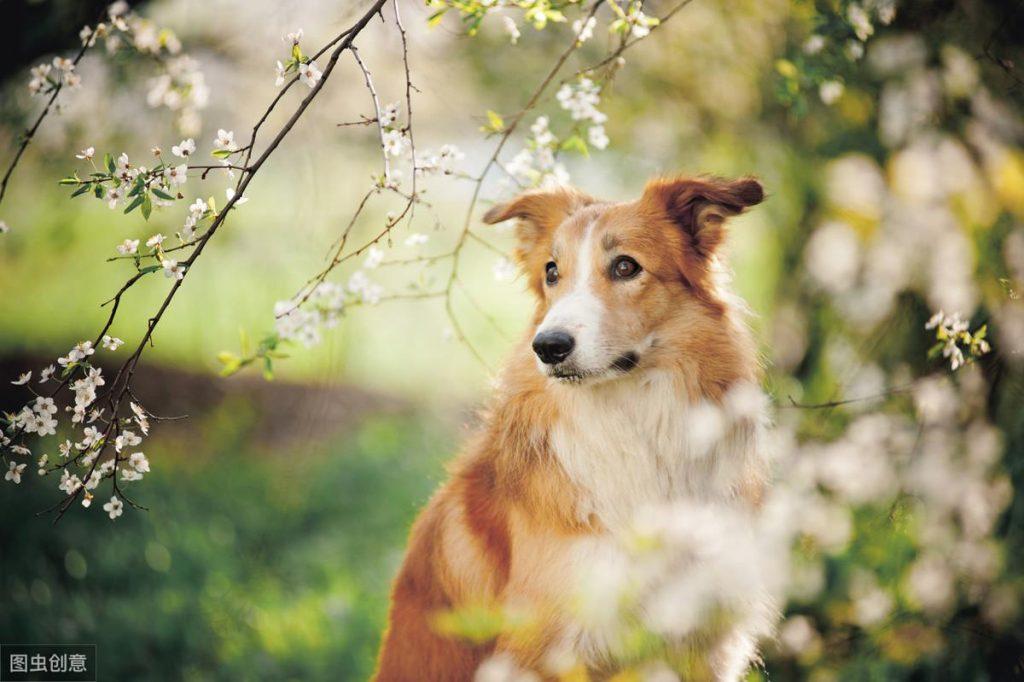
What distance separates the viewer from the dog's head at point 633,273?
2988mm

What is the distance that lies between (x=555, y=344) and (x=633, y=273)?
1.83ft

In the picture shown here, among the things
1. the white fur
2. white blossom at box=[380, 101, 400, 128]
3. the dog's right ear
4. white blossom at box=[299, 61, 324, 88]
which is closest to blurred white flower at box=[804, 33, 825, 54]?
the dog's right ear

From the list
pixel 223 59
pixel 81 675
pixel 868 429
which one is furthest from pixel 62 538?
pixel 868 429

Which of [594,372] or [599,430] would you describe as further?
[599,430]

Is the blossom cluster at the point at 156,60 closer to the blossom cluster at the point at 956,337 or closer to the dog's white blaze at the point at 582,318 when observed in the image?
the dog's white blaze at the point at 582,318

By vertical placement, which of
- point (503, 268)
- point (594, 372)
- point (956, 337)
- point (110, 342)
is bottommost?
point (503, 268)

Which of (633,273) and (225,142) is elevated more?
(225,142)

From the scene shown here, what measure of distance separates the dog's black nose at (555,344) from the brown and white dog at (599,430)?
18 millimetres

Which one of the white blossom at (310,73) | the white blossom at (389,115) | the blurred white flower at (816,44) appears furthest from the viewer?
the blurred white flower at (816,44)

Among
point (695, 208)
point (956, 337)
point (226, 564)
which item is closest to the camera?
point (956, 337)

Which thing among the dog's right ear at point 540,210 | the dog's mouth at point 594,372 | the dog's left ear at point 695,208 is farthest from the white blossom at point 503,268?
the dog's mouth at point 594,372

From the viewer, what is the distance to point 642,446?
3217 millimetres

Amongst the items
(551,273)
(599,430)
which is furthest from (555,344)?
(551,273)

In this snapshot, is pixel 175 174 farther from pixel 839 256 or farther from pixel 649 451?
pixel 839 256
